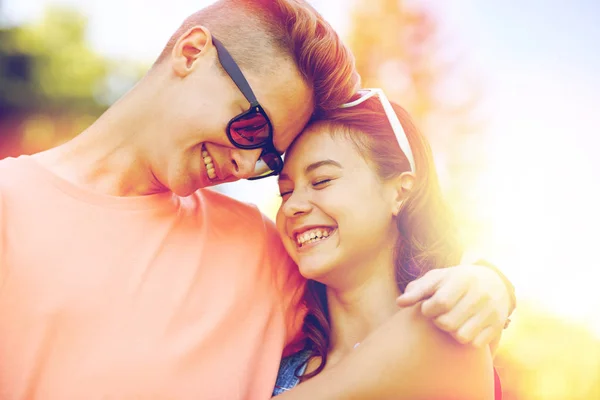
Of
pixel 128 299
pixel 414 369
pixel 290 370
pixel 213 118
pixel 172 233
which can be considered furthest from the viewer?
pixel 290 370

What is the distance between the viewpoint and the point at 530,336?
19.0 feet

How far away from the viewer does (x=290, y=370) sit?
223cm

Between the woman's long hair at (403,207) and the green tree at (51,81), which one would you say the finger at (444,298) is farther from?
the green tree at (51,81)

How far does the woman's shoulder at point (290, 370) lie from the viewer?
7.02 feet

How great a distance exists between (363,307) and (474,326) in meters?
0.74

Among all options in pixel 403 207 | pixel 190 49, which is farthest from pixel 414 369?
pixel 190 49

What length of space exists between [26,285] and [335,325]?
118 centimetres

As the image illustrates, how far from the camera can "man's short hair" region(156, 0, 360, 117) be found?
209cm

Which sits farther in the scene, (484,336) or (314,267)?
(314,267)

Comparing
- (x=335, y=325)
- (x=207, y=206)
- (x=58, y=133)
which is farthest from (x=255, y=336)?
(x=58, y=133)

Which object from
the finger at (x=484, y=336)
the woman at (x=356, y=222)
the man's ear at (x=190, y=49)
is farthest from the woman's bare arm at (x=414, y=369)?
the man's ear at (x=190, y=49)

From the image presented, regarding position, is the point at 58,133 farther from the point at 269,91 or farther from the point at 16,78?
the point at 269,91

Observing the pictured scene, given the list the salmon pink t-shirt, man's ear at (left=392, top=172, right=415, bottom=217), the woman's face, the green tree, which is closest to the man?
the salmon pink t-shirt

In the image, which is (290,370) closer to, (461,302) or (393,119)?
(461,302)
